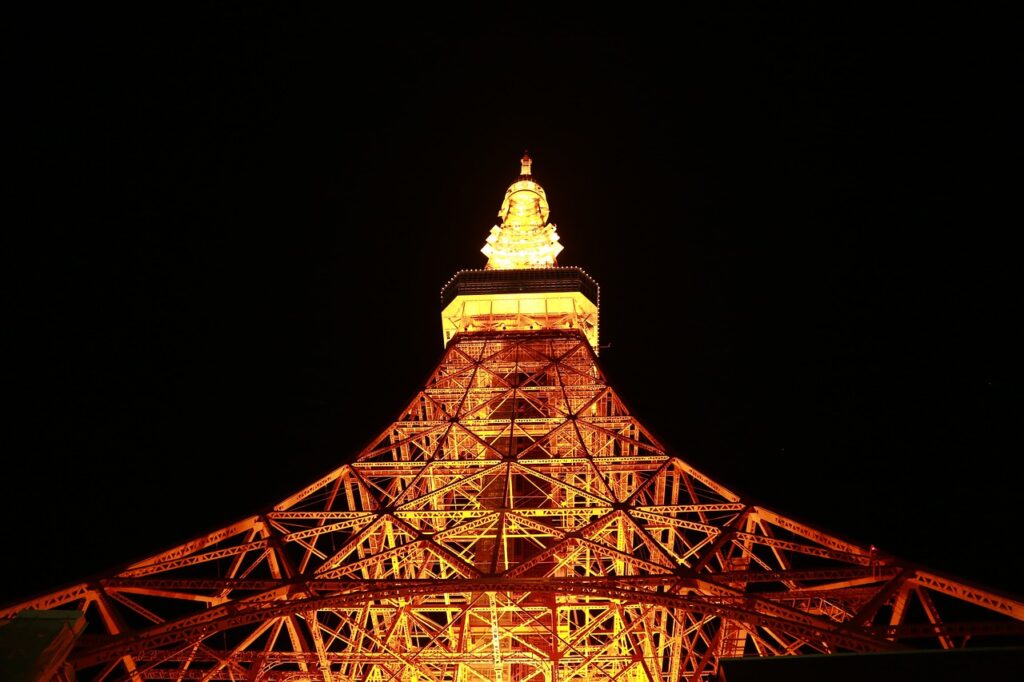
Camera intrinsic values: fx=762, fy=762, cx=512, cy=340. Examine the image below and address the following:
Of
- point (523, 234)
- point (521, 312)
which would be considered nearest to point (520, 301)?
point (521, 312)

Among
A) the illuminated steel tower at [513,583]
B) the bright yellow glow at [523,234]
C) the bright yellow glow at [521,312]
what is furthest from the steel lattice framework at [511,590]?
the bright yellow glow at [523,234]

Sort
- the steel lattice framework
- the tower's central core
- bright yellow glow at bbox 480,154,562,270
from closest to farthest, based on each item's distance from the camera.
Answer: the steel lattice framework → the tower's central core → bright yellow glow at bbox 480,154,562,270

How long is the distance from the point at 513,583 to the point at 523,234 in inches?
748

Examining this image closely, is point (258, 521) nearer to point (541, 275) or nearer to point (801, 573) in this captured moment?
point (801, 573)

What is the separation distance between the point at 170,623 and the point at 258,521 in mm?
3105

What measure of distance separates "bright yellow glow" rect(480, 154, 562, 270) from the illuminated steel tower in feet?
20.2

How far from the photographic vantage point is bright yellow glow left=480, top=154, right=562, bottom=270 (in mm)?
24812

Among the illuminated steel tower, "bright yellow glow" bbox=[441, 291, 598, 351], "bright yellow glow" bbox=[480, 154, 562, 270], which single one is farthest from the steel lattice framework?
"bright yellow glow" bbox=[480, 154, 562, 270]

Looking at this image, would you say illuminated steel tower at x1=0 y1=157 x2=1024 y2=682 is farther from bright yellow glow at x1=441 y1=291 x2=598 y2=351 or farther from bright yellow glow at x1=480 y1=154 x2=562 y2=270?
bright yellow glow at x1=480 y1=154 x2=562 y2=270

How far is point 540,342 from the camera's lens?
753 inches

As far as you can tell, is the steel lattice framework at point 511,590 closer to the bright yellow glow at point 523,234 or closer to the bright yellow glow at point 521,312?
the bright yellow glow at point 521,312

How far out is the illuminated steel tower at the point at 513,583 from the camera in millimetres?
7148

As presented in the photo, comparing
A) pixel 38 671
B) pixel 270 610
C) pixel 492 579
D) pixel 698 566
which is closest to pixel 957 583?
pixel 698 566

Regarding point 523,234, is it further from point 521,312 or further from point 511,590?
point 511,590
